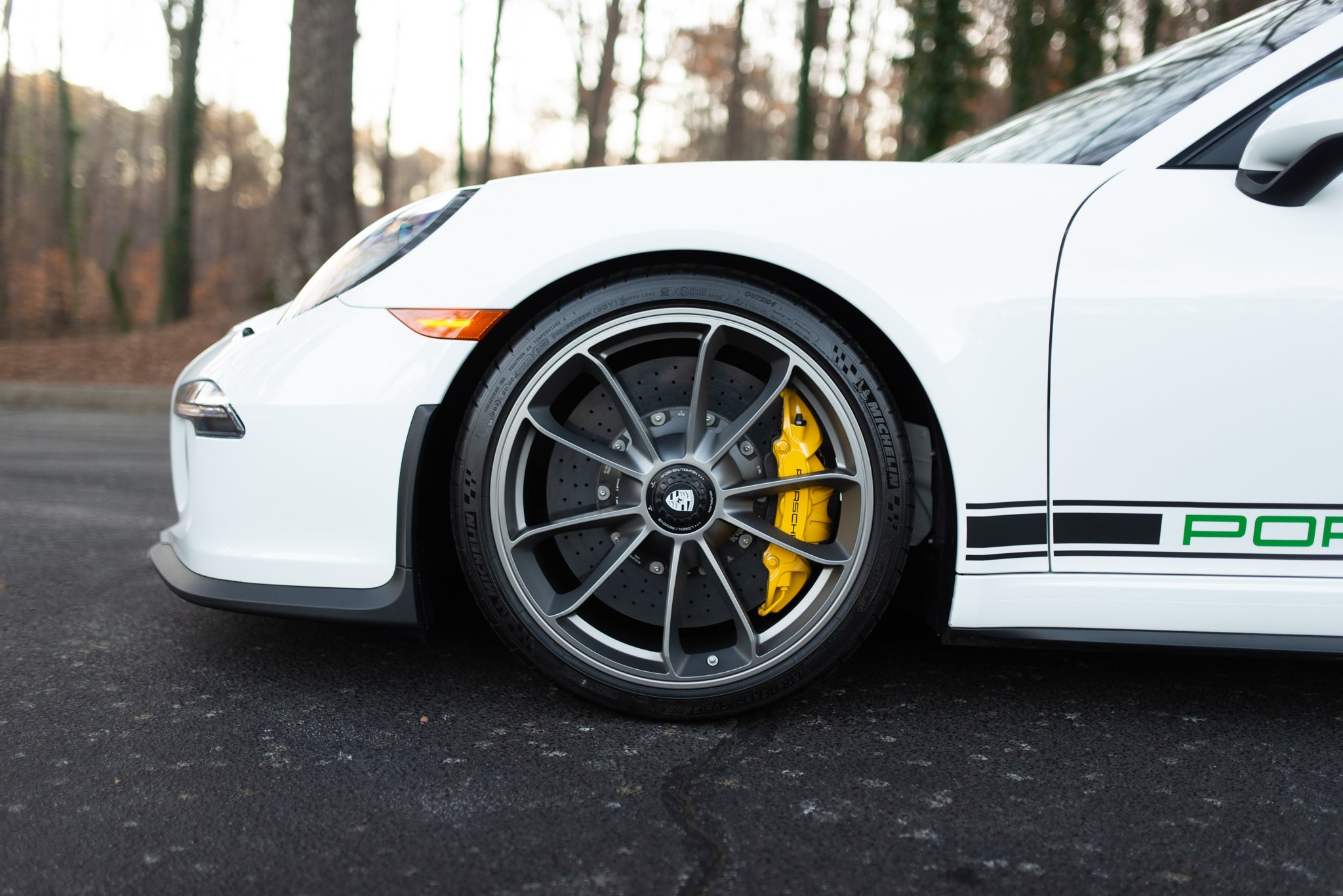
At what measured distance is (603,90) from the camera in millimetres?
21656

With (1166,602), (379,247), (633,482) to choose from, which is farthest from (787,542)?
(379,247)

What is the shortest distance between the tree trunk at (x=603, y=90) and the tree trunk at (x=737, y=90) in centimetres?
268

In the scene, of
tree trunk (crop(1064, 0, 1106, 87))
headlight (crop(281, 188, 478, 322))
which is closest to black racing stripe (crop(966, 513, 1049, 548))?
headlight (crop(281, 188, 478, 322))

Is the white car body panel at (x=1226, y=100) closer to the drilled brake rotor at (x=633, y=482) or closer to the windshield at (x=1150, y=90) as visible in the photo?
the windshield at (x=1150, y=90)

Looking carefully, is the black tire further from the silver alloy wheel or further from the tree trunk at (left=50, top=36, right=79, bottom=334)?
the tree trunk at (left=50, top=36, right=79, bottom=334)

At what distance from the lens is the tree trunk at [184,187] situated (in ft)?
44.4

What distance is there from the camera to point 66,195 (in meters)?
20.9

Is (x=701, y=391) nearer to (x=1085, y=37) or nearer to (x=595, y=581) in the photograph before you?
(x=595, y=581)

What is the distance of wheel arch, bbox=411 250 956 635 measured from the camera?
5.67ft

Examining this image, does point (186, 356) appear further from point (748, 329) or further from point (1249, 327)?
point (1249, 327)

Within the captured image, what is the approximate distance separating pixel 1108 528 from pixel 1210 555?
0.59 ft

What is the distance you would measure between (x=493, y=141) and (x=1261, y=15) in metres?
21.4

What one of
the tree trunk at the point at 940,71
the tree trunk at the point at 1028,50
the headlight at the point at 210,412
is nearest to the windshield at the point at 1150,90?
the headlight at the point at 210,412

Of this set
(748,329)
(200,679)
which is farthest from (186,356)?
(748,329)
